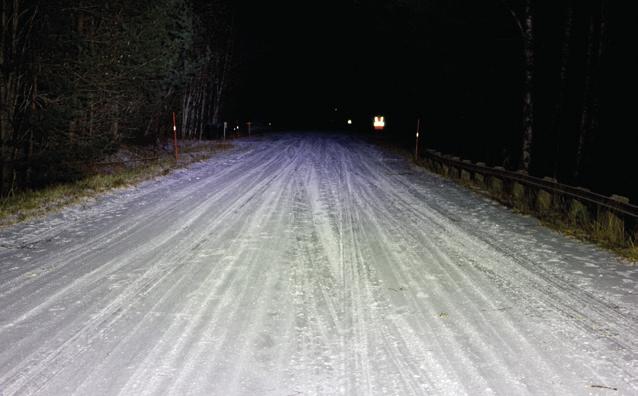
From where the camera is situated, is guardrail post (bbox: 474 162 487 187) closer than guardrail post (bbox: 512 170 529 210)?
No

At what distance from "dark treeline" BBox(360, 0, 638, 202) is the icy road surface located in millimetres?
9136

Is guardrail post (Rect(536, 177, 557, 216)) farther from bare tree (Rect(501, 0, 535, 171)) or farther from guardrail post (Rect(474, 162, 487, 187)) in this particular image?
bare tree (Rect(501, 0, 535, 171))

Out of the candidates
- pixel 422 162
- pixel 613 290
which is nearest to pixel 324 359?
pixel 613 290

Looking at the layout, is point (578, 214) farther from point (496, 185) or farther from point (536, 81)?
point (536, 81)

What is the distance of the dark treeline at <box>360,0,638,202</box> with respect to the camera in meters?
16.2

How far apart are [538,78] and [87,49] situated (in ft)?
69.4

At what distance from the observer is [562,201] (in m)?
10.7

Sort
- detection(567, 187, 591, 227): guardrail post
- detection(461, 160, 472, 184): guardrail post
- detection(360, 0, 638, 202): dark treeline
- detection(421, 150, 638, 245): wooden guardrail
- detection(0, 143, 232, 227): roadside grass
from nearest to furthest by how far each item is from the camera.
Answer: detection(421, 150, 638, 245): wooden guardrail < detection(567, 187, 591, 227): guardrail post < detection(0, 143, 232, 227): roadside grass < detection(360, 0, 638, 202): dark treeline < detection(461, 160, 472, 184): guardrail post

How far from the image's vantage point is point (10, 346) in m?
4.18

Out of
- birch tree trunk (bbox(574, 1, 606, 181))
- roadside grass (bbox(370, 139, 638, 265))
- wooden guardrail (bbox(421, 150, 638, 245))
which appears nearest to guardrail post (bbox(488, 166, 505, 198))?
wooden guardrail (bbox(421, 150, 638, 245))

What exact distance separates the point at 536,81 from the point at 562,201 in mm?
16158

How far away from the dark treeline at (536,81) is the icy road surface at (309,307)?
9.14 m

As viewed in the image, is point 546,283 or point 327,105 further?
point 327,105

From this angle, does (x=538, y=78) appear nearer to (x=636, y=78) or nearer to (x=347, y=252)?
(x=636, y=78)
